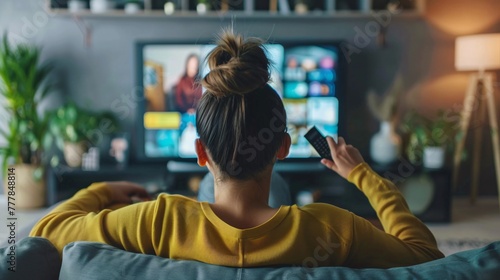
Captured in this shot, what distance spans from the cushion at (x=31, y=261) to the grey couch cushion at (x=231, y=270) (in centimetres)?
5

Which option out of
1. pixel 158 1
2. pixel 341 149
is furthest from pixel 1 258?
pixel 158 1

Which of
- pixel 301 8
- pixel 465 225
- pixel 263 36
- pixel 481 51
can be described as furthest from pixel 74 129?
pixel 481 51

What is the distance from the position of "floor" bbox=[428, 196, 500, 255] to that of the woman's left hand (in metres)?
1.92

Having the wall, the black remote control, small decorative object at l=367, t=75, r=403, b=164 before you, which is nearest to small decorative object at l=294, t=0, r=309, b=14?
the wall

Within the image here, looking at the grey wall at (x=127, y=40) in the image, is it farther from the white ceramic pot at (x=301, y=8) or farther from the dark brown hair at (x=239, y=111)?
the dark brown hair at (x=239, y=111)

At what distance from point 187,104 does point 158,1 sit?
2.74 ft

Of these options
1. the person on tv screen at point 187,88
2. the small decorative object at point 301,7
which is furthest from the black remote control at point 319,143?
the small decorative object at point 301,7

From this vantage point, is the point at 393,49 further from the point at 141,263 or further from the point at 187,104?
the point at 141,263

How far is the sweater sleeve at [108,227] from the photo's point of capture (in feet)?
2.91

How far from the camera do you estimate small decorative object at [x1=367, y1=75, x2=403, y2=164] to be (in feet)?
12.0

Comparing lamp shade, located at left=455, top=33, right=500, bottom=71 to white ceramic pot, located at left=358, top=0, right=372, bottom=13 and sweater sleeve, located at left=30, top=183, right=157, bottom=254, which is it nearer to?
white ceramic pot, located at left=358, top=0, right=372, bottom=13

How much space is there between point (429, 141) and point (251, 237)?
3.07 m

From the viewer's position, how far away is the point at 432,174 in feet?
11.5

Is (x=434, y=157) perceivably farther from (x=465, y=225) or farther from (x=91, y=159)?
(x=91, y=159)
